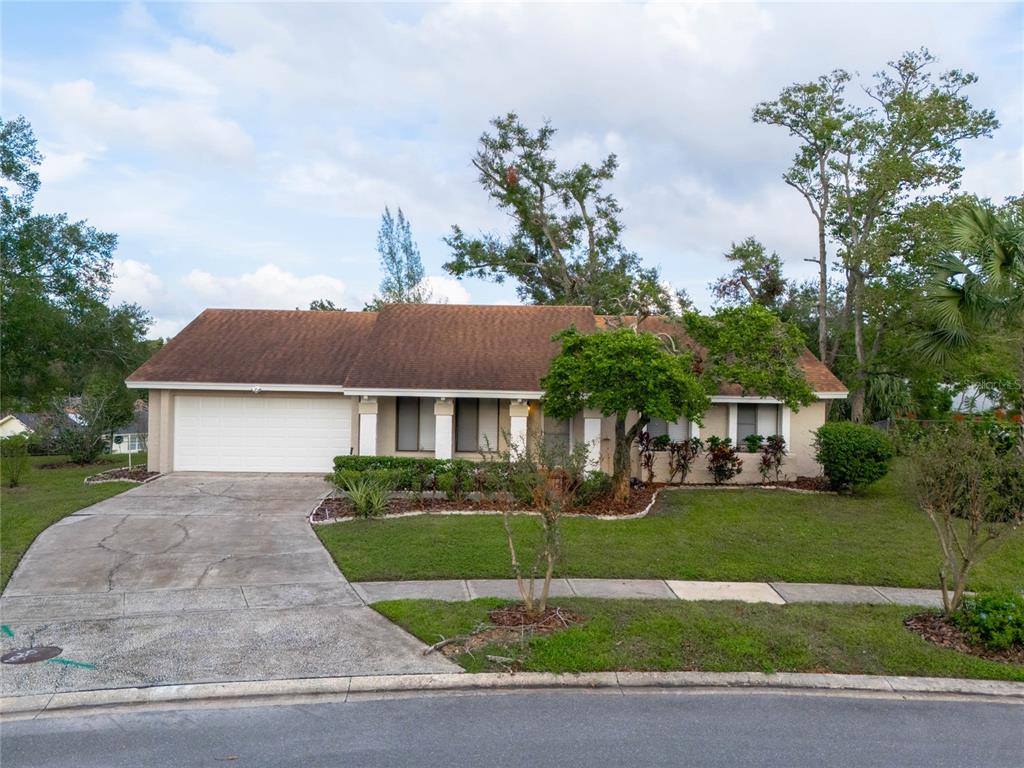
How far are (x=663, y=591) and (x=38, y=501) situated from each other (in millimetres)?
12356

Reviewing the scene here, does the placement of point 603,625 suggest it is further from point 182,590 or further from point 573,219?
point 573,219

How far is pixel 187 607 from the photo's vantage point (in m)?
8.41

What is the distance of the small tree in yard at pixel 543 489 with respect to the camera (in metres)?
7.77

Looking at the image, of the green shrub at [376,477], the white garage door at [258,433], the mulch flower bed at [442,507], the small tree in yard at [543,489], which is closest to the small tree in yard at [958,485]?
the small tree in yard at [543,489]

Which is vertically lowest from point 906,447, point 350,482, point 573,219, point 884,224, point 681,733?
point 681,733

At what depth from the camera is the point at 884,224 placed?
22125 millimetres

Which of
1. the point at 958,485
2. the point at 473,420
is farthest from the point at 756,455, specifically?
the point at 958,485

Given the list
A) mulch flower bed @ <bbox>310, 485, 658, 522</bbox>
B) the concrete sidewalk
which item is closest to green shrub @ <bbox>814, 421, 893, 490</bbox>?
mulch flower bed @ <bbox>310, 485, 658, 522</bbox>

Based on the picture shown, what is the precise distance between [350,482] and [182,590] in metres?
4.68

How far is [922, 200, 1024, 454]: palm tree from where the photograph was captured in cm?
1316

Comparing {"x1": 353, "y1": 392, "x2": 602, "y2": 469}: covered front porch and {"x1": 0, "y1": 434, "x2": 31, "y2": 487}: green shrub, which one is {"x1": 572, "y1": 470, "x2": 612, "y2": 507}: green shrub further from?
{"x1": 0, "y1": 434, "x2": 31, "y2": 487}: green shrub

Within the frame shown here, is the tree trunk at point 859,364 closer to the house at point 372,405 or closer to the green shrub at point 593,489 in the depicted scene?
the house at point 372,405

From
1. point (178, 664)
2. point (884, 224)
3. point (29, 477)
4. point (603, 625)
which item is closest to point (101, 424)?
point (29, 477)

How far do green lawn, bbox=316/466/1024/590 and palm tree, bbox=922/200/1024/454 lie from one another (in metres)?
3.61
